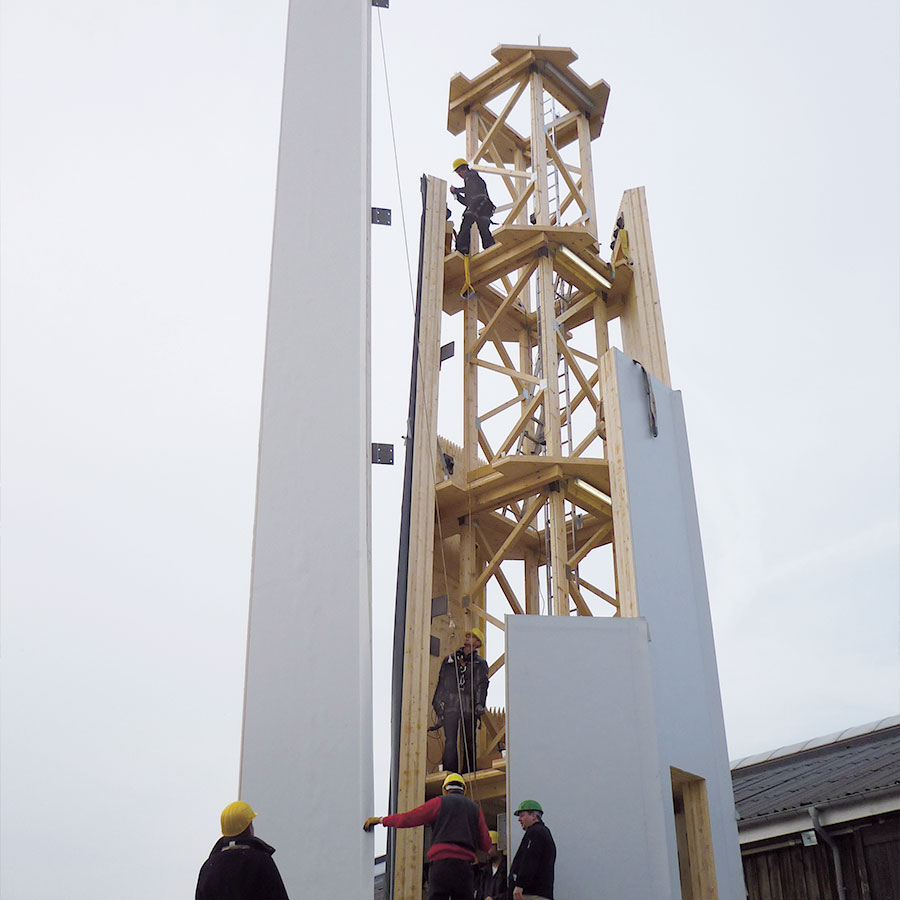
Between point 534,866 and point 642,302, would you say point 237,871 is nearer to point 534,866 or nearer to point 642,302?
point 534,866

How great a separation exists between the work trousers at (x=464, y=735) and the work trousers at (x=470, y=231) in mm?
6642

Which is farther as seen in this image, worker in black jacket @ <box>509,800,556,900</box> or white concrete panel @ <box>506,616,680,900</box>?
white concrete panel @ <box>506,616,680,900</box>

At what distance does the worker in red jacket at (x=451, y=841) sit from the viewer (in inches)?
346

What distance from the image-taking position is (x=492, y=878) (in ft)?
35.1

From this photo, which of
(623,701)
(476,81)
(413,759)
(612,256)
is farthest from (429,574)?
(476,81)

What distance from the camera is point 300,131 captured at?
11.4 m

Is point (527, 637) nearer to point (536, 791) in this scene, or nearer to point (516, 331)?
point (536, 791)

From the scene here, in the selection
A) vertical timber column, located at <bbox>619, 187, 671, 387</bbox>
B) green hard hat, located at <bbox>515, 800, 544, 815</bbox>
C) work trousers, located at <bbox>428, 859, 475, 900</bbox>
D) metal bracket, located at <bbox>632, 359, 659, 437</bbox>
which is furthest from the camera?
vertical timber column, located at <bbox>619, 187, 671, 387</bbox>

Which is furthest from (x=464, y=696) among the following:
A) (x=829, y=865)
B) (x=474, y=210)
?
(x=474, y=210)

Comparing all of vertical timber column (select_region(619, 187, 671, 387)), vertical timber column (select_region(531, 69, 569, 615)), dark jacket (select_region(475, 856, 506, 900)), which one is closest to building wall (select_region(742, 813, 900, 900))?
vertical timber column (select_region(531, 69, 569, 615))

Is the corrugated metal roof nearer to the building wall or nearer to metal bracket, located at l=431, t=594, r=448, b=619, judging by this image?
the building wall

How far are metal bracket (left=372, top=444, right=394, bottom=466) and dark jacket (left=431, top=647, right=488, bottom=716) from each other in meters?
3.70

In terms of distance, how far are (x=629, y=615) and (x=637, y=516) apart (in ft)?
3.68

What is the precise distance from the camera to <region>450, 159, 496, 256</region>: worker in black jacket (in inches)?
636
